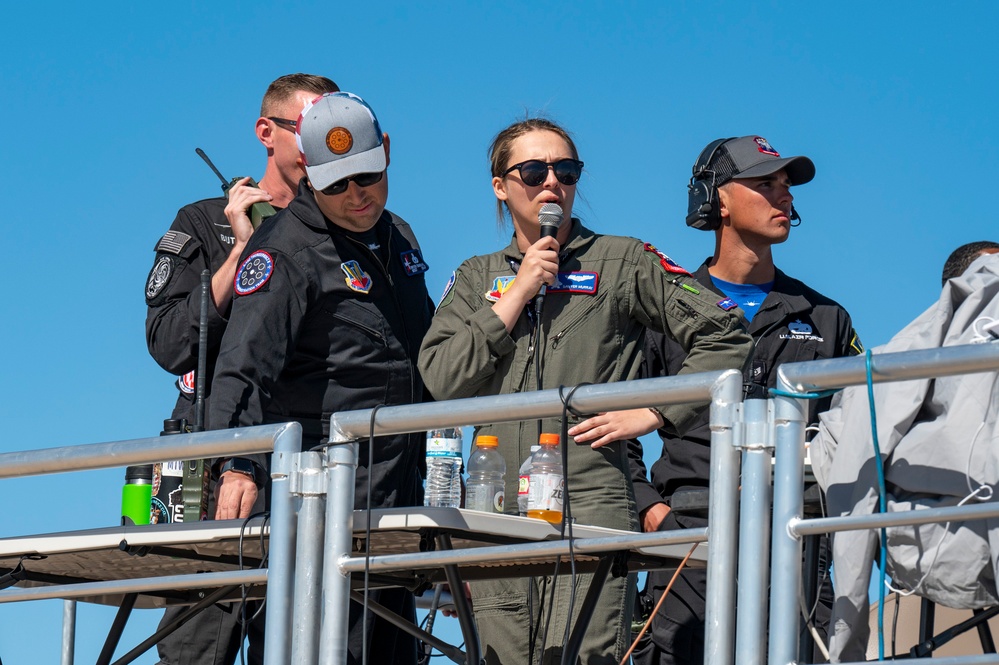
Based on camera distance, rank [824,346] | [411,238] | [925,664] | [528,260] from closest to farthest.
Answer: [925,664], [528,260], [411,238], [824,346]

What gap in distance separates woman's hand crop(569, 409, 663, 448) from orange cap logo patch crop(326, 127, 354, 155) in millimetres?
1180

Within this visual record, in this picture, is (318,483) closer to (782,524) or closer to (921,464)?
(782,524)

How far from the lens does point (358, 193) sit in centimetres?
473

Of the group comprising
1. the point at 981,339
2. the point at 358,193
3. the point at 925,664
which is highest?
the point at 358,193

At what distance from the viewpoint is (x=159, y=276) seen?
534 cm

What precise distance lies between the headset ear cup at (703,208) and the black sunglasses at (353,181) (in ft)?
5.62

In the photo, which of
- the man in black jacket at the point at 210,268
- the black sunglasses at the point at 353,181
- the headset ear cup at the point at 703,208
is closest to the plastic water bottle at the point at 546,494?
the black sunglasses at the point at 353,181

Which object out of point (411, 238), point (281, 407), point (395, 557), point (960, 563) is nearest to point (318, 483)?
point (395, 557)

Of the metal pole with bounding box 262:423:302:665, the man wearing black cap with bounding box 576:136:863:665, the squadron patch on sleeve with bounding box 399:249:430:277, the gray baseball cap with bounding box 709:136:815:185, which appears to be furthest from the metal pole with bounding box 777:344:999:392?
the gray baseball cap with bounding box 709:136:815:185

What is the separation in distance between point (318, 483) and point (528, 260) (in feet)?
3.68

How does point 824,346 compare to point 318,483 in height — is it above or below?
above

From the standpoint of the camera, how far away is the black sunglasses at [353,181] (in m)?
4.69

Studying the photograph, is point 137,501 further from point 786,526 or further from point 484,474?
point 786,526

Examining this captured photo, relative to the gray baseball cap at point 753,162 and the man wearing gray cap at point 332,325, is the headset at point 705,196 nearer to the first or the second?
the gray baseball cap at point 753,162
